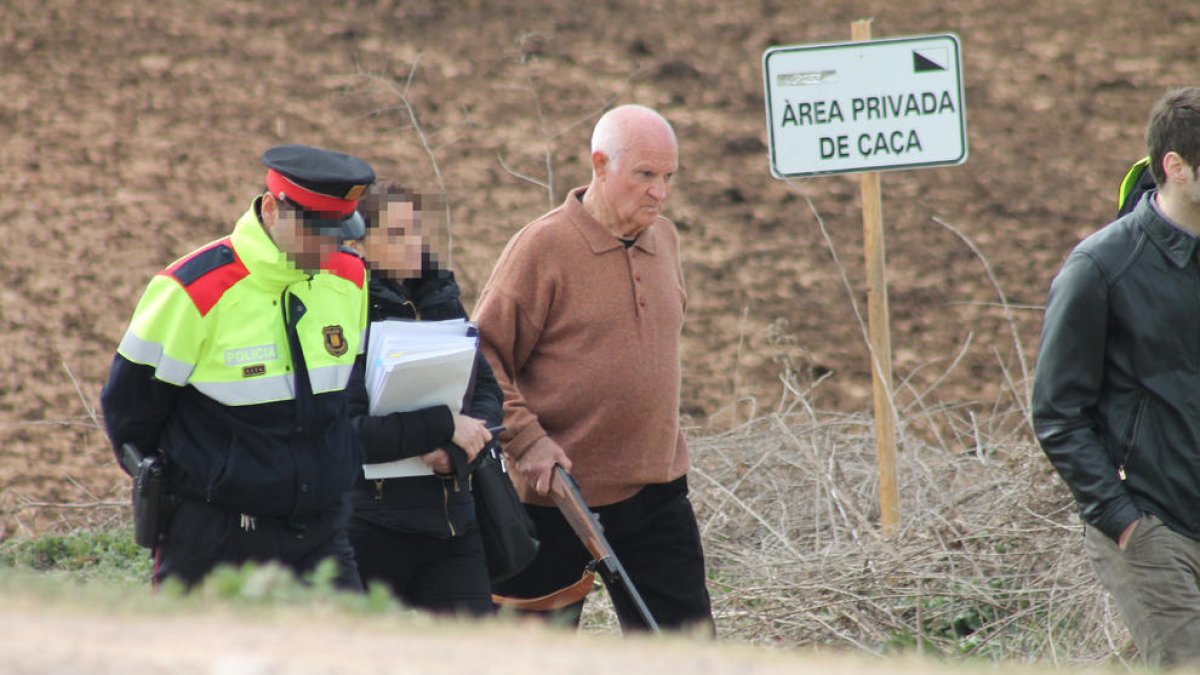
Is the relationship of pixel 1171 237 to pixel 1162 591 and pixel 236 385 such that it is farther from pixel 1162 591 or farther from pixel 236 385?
pixel 236 385

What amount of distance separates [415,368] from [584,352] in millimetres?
633

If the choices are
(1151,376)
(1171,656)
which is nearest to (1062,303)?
(1151,376)

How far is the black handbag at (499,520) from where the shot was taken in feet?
16.6

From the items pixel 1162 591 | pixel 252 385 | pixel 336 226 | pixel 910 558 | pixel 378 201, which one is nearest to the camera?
pixel 1162 591

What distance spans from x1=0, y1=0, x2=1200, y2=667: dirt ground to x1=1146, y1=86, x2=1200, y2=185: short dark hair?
5.45 metres

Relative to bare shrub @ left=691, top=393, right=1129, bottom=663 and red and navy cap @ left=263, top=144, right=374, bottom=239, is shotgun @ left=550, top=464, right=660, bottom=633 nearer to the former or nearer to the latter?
red and navy cap @ left=263, top=144, right=374, bottom=239

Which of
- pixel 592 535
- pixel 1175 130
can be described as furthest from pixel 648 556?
pixel 1175 130

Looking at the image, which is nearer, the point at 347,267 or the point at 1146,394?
the point at 1146,394

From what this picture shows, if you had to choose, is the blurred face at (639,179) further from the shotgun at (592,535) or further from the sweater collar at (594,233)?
the shotgun at (592,535)

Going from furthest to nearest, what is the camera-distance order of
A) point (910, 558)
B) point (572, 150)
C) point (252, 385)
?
point (572, 150)
point (910, 558)
point (252, 385)

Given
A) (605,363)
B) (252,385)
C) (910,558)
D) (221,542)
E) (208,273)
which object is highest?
(208,273)

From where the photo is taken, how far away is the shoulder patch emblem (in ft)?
15.3

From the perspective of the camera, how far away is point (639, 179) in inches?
211

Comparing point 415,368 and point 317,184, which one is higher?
point 317,184
